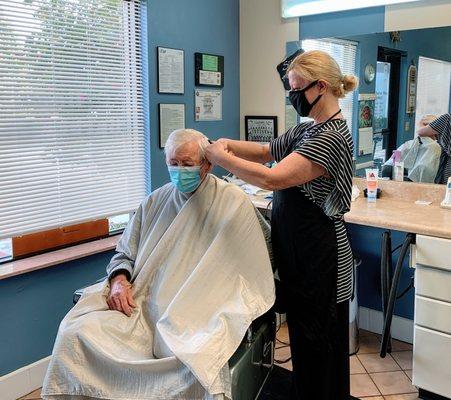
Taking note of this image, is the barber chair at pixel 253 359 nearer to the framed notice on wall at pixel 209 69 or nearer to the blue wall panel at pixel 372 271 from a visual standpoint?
the blue wall panel at pixel 372 271

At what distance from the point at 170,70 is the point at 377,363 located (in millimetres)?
2022

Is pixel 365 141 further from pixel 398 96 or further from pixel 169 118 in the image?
pixel 169 118

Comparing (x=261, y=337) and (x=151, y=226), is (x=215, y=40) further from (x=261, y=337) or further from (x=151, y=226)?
(x=261, y=337)

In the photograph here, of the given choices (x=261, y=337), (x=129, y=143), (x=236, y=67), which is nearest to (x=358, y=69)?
(x=236, y=67)

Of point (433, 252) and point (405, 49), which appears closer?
point (433, 252)

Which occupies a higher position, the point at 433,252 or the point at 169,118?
the point at 169,118

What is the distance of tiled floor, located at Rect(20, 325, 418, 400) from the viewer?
7.51 ft

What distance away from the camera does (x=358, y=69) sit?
9.02ft

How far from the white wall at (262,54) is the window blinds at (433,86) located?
0.85 m

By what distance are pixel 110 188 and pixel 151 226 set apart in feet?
2.79

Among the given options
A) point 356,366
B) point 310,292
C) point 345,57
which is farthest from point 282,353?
point 345,57

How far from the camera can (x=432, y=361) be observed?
6.89ft

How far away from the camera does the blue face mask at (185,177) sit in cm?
173

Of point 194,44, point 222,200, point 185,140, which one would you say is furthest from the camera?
point 194,44
